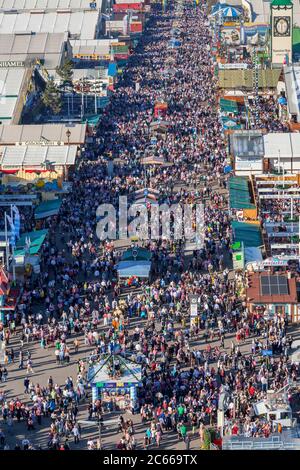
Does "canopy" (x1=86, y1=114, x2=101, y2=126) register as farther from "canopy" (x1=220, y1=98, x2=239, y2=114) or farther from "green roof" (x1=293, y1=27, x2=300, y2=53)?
"green roof" (x1=293, y1=27, x2=300, y2=53)

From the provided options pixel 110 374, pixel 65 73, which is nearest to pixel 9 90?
pixel 65 73

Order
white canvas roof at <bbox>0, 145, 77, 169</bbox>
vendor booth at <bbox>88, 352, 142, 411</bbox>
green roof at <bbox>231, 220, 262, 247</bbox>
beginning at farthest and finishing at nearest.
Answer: white canvas roof at <bbox>0, 145, 77, 169</bbox>, green roof at <bbox>231, 220, 262, 247</bbox>, vendor booth at <bbox>88, 352, 142, 411</bbox>

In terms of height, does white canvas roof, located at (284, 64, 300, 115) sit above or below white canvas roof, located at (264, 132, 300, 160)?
above

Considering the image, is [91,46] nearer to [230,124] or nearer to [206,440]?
[230,124]

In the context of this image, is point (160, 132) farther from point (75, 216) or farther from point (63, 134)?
point (75, 216)

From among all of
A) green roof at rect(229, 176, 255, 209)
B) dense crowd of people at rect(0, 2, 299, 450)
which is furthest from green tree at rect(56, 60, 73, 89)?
green roof at rect(229, 176, 255, 209)

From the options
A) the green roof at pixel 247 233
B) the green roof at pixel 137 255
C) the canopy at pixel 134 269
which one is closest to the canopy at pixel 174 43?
the green roof at pixel 247 233

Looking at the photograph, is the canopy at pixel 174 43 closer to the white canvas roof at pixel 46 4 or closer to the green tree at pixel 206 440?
the white canvas roof at pixel 46 4
